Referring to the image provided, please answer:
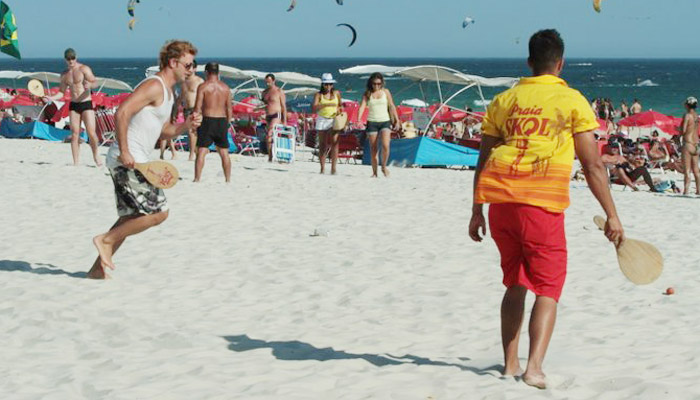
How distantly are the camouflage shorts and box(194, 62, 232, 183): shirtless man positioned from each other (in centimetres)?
498

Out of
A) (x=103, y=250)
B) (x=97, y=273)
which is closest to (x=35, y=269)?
(x=97, y=273)

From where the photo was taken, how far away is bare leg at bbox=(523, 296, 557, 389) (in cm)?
365

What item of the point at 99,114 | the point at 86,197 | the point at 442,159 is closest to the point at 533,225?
the point at 86,197

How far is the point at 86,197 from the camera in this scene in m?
9.21

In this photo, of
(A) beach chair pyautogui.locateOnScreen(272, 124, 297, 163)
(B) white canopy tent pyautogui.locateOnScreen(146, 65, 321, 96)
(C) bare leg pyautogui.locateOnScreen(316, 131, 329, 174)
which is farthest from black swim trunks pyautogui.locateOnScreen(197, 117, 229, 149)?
(B) white canopy tent pyautogui.locateOnScreen(146, 65, 321, 96)

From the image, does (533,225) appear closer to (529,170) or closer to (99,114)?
(529,170)

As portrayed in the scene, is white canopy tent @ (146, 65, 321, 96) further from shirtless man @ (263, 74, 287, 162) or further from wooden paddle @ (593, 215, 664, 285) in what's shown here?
wooden paddle @ (593, 215, 664, 285)

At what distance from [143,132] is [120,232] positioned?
2.00 ft

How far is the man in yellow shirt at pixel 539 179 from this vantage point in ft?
11.9

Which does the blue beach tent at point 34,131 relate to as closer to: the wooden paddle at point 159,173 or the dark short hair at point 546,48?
the wooden paddle at point 159,173

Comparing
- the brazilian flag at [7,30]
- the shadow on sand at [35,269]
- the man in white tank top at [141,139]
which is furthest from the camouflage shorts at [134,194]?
the brazilian flag at [7,30]

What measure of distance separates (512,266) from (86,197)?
6.33 meters

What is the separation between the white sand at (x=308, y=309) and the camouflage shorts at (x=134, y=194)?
0.47 m

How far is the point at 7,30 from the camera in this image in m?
13.2
